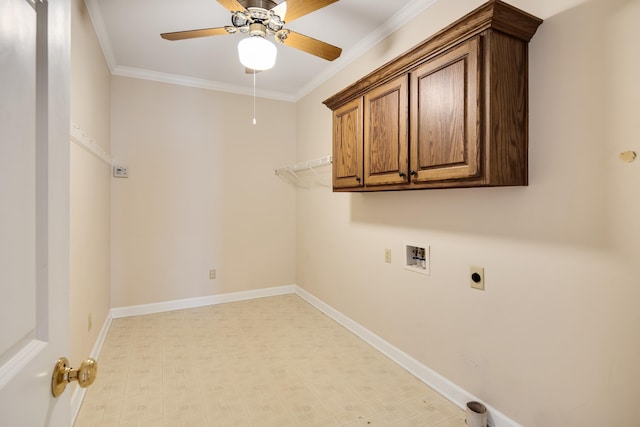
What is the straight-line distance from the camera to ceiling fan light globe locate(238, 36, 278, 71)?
5.86 ft

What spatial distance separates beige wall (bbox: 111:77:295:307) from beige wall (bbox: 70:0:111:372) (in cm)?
27

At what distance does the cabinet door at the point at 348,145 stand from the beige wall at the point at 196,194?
5.07 feet

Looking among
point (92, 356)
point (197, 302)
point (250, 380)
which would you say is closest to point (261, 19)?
point (250, 380)

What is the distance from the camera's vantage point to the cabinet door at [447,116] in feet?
5.15

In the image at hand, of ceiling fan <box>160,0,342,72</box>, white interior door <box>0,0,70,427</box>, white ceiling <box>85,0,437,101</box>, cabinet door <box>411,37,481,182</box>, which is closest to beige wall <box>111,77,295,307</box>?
white ceiling <box>85,0,437,101</box>

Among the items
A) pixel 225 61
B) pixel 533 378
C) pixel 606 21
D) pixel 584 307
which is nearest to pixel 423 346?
pixel 533 378

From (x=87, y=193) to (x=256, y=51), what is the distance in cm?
154

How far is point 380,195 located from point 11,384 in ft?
7.80

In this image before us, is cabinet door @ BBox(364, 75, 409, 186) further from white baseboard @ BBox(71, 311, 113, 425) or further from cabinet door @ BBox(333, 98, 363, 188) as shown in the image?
white baseboard @ BBox(71, 311, 113, 425)

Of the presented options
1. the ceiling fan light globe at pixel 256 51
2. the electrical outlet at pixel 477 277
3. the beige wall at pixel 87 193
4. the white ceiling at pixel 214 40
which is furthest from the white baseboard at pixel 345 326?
the white ceiling at pixel 214 40

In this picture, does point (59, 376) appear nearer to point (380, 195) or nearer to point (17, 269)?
point (17, 269)

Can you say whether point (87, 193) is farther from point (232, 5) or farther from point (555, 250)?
point (555, 250)

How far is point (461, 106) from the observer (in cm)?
163

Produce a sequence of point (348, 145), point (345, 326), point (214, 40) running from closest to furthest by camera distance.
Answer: point (348, 145) → point (214, 40) → point (345, 326)
